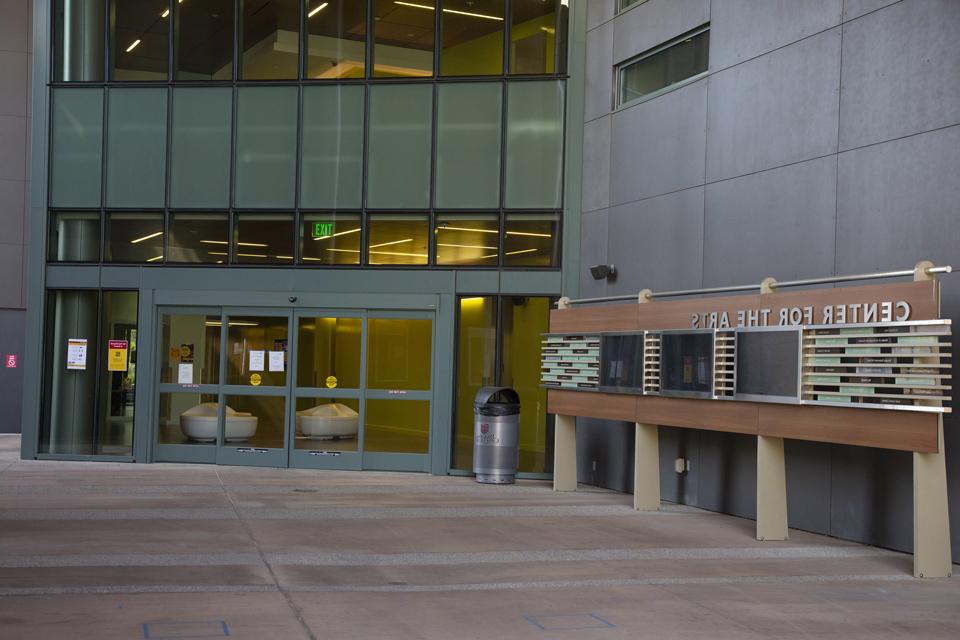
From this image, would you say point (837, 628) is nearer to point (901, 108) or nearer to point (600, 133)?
point (901, 108)

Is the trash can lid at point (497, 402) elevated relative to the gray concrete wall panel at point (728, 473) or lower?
elevated

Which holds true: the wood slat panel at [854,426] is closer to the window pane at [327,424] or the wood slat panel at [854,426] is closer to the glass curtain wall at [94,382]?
the window pane at [327,424]

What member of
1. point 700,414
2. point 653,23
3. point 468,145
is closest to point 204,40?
point 468,145

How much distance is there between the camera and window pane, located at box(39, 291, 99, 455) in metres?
17.1

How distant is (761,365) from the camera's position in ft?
35.4

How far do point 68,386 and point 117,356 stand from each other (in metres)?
0.91

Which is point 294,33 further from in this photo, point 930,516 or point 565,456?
point 930,516

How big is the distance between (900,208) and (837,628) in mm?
4706

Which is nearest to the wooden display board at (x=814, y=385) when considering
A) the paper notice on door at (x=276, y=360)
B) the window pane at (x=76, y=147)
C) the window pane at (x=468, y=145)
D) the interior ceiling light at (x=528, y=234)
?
the interior ceiling light at (x=528, y=234)

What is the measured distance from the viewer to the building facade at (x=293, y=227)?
16.2 m

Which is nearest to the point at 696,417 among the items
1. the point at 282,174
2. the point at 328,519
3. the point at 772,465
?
the point at 772,465

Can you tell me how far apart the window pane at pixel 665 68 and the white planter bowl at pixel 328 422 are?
20.1 ft

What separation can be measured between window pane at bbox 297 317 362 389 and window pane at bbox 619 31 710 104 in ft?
17.4

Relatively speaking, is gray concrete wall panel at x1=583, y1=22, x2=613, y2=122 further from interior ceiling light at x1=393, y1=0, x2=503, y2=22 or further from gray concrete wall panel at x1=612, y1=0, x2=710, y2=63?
interior ceiling light at x1=393, y1=0, x2=503, y2=22
